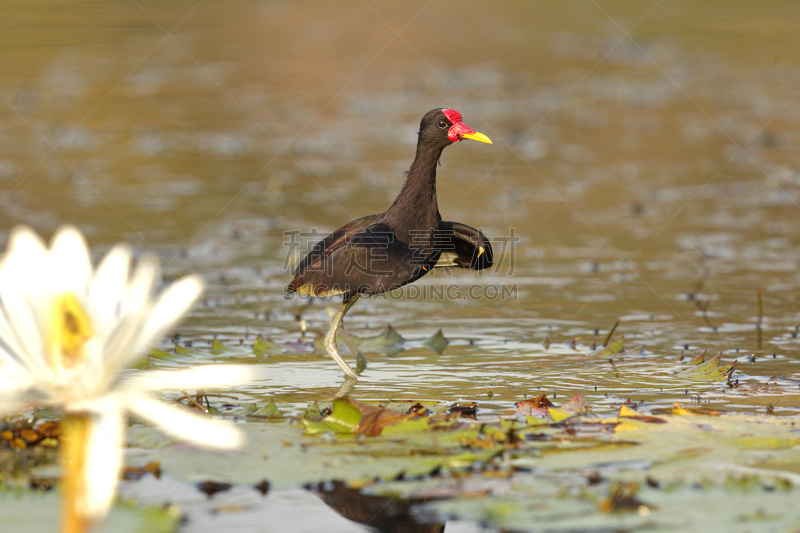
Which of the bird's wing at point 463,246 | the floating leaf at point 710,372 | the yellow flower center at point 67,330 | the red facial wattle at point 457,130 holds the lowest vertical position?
the yellow flower center at point 67,330

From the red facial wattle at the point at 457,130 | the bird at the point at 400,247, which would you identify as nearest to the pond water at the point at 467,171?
the bird at the point at 400,247

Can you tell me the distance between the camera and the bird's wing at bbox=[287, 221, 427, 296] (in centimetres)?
600

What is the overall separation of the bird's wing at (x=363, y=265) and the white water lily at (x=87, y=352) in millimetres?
3914

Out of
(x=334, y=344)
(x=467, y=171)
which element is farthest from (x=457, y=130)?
(x=467, y=171)

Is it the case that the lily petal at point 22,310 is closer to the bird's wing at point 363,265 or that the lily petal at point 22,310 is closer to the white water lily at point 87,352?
the white water lily at point 87,352

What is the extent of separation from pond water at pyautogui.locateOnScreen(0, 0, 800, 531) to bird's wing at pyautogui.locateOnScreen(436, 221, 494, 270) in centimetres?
65

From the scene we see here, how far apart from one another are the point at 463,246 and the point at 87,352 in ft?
16.4

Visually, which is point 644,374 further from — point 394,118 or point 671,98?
point 671,98

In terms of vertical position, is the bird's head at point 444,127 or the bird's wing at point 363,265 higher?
the bird's head at point 444,127

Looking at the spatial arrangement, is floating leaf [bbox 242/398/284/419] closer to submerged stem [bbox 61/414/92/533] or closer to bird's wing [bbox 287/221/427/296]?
bird's wing [bbox 287/221/427/296]

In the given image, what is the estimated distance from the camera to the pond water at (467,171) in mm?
6730

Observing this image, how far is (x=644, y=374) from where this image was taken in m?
5.95

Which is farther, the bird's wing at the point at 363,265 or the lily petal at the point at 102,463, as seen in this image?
the bird's wing at the point at 363,265

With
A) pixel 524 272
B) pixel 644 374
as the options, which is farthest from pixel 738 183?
pixel 644 374
